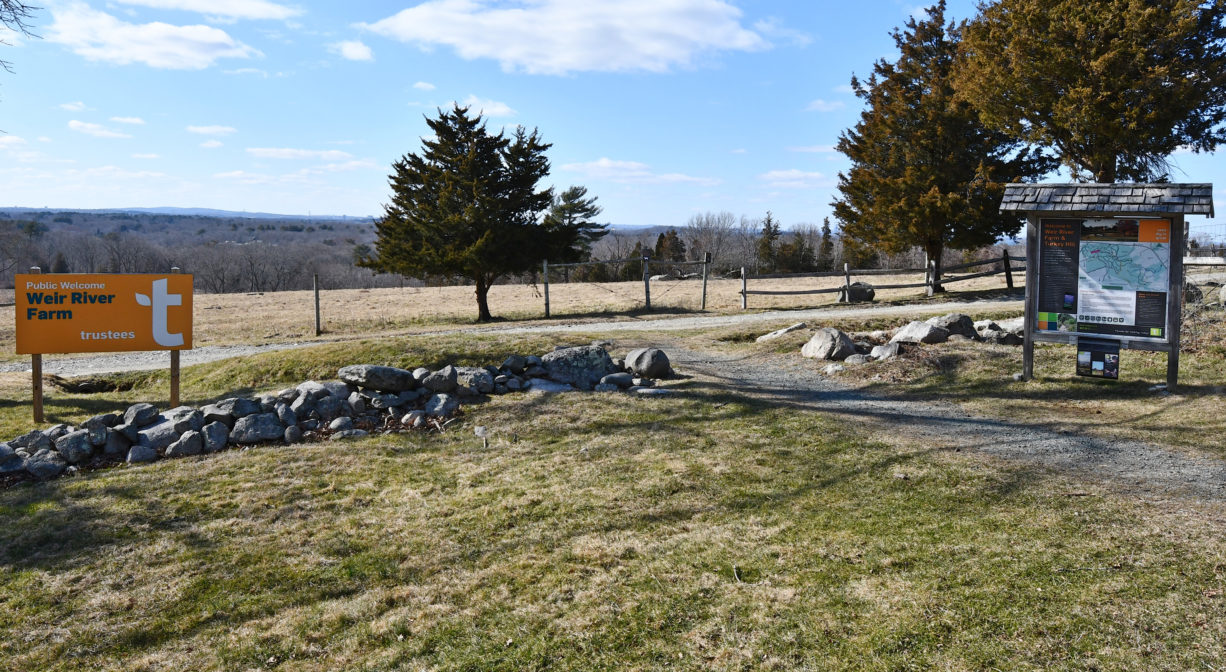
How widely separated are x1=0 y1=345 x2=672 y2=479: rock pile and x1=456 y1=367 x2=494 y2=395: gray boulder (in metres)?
0.01

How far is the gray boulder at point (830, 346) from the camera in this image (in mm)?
12031

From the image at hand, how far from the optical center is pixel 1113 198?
9.25 m

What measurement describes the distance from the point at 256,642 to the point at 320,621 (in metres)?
0.36

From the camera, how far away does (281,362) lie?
41.3ft

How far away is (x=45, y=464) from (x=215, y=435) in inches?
61.3

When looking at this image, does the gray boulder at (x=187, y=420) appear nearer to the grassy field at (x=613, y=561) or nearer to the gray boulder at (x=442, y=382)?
the grassy field at (x=613, y=561)

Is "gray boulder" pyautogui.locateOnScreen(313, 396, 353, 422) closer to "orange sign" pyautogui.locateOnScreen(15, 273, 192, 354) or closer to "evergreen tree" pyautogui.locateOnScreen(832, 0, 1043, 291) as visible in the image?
"orange sign" pyautogui.locateOnScreen(15, 273, 192, 354)

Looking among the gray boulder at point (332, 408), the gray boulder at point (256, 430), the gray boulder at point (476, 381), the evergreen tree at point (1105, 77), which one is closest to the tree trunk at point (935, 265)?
the evergreen tree at point (1105, 77)

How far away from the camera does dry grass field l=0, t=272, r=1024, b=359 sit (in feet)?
72.0

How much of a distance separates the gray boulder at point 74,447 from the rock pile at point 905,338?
33.2 feet

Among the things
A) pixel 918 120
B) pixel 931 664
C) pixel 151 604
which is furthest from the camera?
pixel 918 120

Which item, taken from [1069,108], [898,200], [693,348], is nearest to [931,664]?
[693,348]

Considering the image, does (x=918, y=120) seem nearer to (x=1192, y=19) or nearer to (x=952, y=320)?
(x=1192, y=19)

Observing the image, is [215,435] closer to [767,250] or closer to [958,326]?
[958,326]
